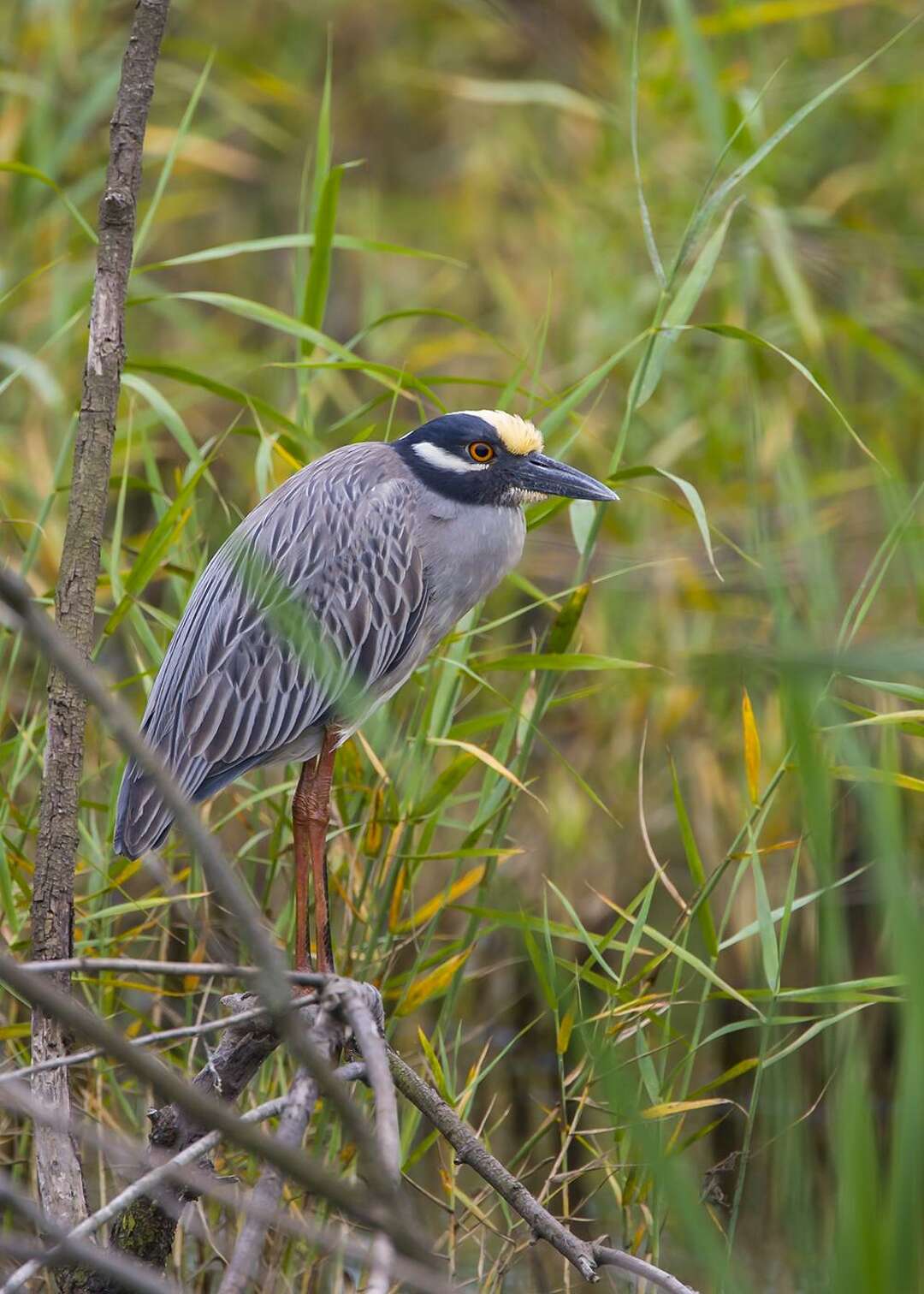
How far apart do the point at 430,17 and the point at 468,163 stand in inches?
47.2

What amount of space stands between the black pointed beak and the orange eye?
0.21 ft

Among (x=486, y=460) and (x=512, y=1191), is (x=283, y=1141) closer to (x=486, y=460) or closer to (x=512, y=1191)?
(x=512, y=1191)

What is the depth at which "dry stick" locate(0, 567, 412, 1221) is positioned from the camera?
1147 mm

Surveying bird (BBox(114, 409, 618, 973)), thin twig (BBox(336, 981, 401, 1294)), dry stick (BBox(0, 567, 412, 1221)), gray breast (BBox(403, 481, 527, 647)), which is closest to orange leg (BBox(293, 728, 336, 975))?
bird (BBox(114, 409, 618, 973))

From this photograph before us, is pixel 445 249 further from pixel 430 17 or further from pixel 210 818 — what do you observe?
pixel 210 818

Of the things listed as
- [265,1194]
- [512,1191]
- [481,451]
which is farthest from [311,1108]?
[481,451]

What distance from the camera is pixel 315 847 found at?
108 inches

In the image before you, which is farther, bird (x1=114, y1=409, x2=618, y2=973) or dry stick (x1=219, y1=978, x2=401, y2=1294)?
bird (x1=114, y1=409, x2=618, y2=973)

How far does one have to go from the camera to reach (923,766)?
400 cm

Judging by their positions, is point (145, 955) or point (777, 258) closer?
point (145, 955)

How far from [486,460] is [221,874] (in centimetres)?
199

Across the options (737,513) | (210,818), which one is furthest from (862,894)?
(210,818)

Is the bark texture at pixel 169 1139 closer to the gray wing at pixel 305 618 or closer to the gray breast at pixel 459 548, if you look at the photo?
the gray wing at pixel 305 618

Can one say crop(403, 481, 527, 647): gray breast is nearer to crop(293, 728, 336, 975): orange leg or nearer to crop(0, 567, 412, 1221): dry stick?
crop(293, 728, 336, 975): orange leg
